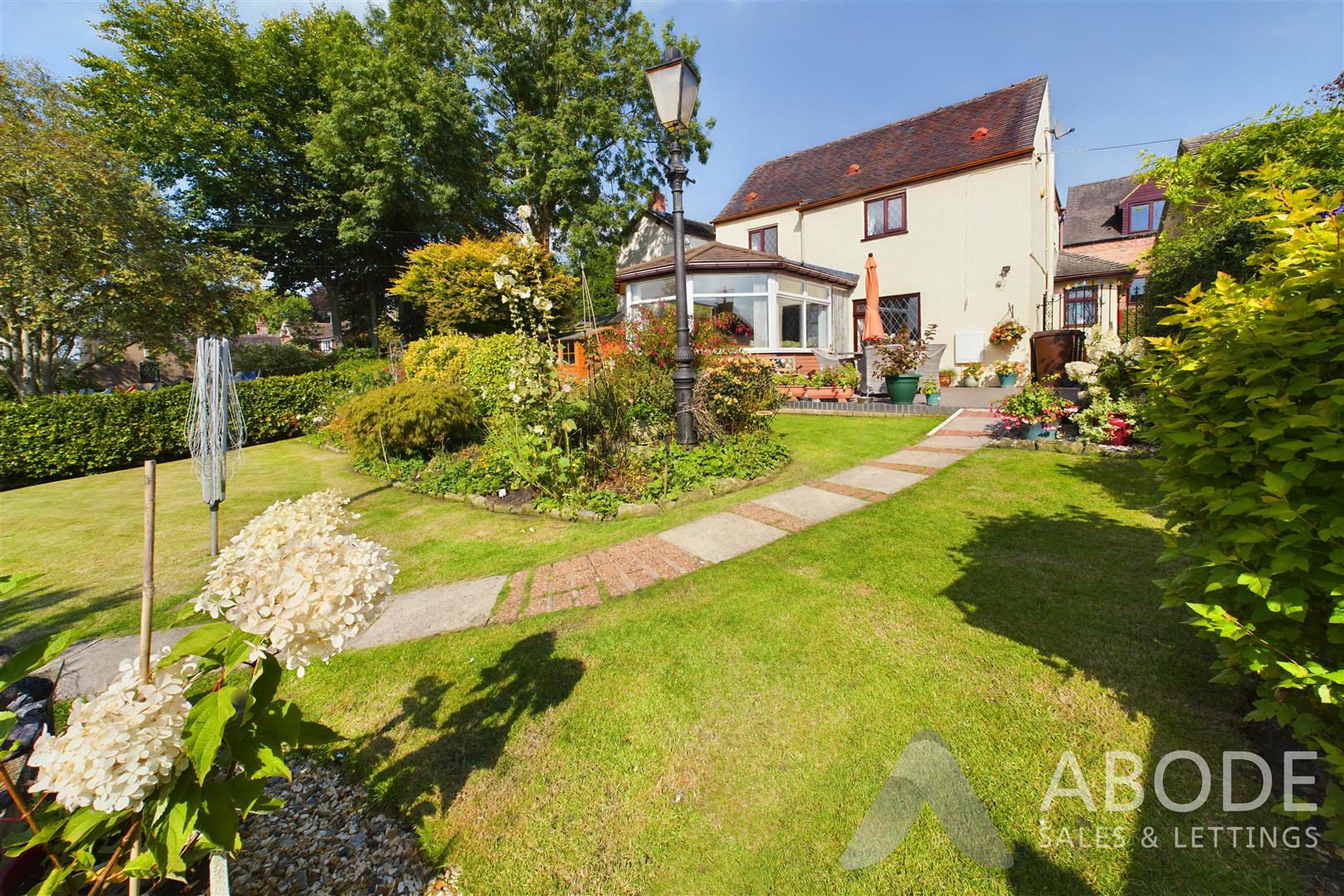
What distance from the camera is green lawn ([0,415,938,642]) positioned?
3885 millimetres

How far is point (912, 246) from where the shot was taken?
1545cm

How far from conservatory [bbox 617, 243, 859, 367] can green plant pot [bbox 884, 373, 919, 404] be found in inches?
139

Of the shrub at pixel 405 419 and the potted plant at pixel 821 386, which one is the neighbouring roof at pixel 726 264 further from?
the shrub at pixel 405 419

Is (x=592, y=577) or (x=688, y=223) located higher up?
(x=688, y=223)

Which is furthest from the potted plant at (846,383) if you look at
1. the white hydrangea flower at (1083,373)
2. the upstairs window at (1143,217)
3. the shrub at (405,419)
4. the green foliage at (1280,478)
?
the upstairs window at (1143,217)

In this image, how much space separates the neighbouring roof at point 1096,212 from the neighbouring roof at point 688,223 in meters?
17.1

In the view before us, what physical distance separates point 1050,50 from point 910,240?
5.32 metres

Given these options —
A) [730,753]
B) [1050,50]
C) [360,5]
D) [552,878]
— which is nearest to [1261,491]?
[730,753]

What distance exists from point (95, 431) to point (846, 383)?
14.5 metres

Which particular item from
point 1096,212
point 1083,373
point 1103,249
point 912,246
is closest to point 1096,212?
point 1096,212

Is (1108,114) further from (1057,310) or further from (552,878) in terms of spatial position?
(552,878)

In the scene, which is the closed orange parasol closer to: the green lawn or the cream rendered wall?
the cream rendered wall

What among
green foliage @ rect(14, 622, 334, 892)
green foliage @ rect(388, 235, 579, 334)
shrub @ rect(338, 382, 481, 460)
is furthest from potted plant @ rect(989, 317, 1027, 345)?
green foliage @ rect(14, 622, 334, 892)

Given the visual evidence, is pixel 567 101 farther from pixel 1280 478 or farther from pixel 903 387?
pixel 1280 478
